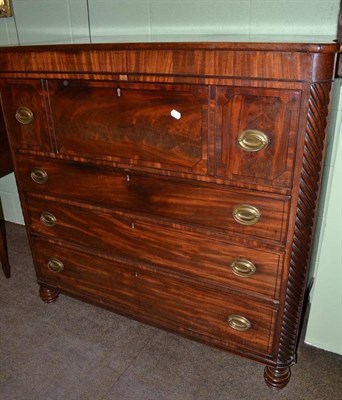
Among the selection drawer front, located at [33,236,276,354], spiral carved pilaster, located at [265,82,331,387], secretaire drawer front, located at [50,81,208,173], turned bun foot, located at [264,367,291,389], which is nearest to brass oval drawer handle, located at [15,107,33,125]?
secretaire drawer front, located at [50,81,208,173]

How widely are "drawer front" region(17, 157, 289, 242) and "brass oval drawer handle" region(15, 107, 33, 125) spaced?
15cm

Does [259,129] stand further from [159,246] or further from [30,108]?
[30,108]

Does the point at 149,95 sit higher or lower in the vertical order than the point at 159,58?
lower

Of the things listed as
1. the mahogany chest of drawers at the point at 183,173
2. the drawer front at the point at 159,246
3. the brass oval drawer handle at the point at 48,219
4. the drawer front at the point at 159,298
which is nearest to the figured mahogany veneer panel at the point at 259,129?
the mahogany chest of drawers at the point at 183,173

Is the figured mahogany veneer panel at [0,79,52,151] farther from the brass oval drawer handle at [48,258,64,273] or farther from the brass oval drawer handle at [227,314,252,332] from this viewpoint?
the brass oval drawer handle at [227,314,252,332]

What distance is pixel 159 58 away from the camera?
103cm

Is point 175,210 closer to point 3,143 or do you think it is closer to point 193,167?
point 193,167

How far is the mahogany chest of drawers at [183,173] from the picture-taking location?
97cm

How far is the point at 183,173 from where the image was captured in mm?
1147

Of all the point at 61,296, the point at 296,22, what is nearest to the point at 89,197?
the point at 61,296

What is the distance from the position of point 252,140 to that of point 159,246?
0.51 m

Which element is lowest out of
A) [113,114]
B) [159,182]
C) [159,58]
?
[159,182]

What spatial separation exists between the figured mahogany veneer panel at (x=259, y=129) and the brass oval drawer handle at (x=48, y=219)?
2.47 feet

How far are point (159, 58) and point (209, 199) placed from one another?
1.36 ft
